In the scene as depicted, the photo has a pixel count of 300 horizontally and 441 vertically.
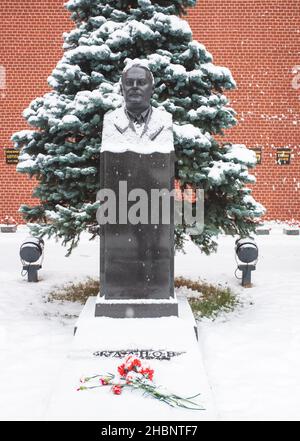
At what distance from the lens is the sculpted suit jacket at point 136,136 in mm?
4859

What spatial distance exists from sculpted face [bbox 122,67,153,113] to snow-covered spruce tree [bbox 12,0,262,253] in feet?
2.87

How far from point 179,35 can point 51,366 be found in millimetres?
4111

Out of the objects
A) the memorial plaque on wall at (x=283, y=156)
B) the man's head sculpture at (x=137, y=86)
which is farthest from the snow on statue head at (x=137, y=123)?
the memorial plaque on wall at (x=283, y=156)

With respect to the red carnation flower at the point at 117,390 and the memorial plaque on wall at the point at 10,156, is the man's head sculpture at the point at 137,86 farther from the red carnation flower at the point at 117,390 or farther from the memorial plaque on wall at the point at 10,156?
the memorial plaque on wall at the point at 10,156

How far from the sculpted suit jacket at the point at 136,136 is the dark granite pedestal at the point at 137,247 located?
0.07m

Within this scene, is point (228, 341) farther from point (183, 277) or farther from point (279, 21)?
point (279, 21)

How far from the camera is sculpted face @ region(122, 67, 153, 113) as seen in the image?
4.84 meters

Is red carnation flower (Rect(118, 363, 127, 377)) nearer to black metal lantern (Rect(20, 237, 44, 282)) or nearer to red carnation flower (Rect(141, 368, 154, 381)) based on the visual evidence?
red carnation flower (Rect(141, 368, 154, 381))

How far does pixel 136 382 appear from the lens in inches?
134

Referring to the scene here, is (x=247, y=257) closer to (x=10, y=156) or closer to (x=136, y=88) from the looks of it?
(x=136, y=88)

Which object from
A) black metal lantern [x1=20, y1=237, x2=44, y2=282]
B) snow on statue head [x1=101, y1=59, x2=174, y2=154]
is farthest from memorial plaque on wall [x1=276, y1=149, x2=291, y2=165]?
snow on statue head [x1=101, y1=59, x2=174, y2=154]

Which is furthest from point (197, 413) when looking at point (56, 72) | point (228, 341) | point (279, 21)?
point (279, 21)

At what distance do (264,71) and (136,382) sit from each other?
33.0 ft

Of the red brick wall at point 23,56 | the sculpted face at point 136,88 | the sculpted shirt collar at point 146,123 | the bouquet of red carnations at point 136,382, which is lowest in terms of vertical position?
the bouquet of red carnations at point 136,382
